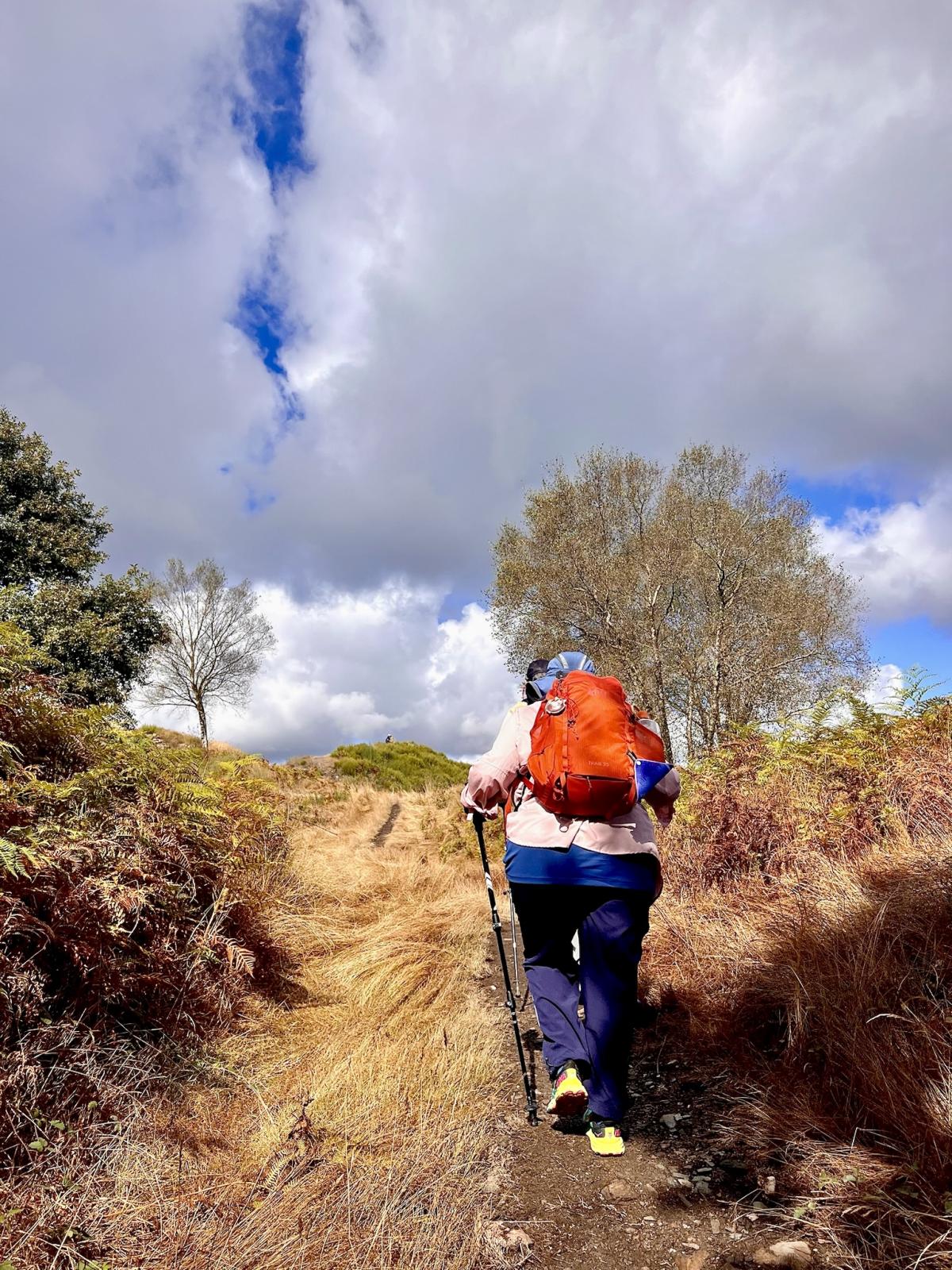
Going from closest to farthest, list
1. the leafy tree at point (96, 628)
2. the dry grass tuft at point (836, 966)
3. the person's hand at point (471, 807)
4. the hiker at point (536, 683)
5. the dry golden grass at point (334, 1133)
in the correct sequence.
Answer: the dry golden grass at point (334, 1133) < the dry grass tuft at point (836, 966) < the person's hand at point (471, 807) < the hiker at point (536, 683) < the leafy tree at point (96, 628)

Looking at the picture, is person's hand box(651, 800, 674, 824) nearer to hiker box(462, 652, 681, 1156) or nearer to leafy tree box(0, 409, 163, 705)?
hiker box(462, 652, 681, 1156)

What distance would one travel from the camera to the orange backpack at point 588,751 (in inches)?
109

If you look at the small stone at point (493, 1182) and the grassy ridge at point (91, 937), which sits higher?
the grassy ridge at point (91, 937)

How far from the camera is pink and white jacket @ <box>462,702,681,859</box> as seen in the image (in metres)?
2.83

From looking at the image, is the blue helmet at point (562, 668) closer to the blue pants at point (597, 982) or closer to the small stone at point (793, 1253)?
the blue pants at point (597, 982)

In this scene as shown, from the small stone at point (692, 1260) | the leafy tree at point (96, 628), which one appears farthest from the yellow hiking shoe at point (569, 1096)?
the leafy tree at point (96, 628)

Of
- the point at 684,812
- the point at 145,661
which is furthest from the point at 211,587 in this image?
the point at 684,812

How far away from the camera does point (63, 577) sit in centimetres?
1583

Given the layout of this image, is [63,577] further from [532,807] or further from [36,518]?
[532,807]

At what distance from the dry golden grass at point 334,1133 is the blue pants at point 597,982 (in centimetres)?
51

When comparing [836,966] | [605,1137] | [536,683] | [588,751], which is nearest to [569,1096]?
[605,1137]

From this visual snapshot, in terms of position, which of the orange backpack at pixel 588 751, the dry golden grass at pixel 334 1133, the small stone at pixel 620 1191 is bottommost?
the small stone at pixel 620 1191

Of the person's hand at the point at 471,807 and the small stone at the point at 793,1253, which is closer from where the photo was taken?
the small stone at the point at 793,1253

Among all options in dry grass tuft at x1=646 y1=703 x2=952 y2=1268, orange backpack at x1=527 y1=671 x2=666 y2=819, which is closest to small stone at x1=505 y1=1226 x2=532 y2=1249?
dry grass tuft at x1=646 y1=703 x2=952 y2=1268
